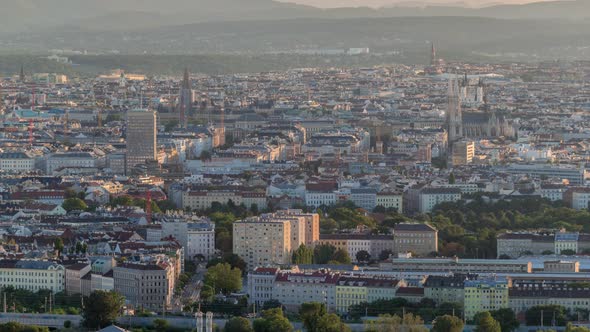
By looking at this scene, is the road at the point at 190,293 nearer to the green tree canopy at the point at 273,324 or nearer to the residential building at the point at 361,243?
the green tree canopy at the point at 273,324

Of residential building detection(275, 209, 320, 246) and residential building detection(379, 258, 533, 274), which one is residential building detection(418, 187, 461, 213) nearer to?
residential building detection(275, 209, 320, 246)

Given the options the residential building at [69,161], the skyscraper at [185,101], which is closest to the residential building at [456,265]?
the residential building at [69,161]

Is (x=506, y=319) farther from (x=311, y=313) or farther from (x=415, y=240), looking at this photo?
(x=415, y=240)

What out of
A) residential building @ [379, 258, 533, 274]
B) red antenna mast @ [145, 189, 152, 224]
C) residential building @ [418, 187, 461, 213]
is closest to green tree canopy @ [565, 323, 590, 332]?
residential building @ [379, 258, 533, 274]

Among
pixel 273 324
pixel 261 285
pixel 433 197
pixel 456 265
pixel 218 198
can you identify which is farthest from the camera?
pixel 433 197

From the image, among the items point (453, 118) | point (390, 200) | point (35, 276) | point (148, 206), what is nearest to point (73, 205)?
point (148, 206)

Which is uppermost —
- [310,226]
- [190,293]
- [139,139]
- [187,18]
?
[310,226]
